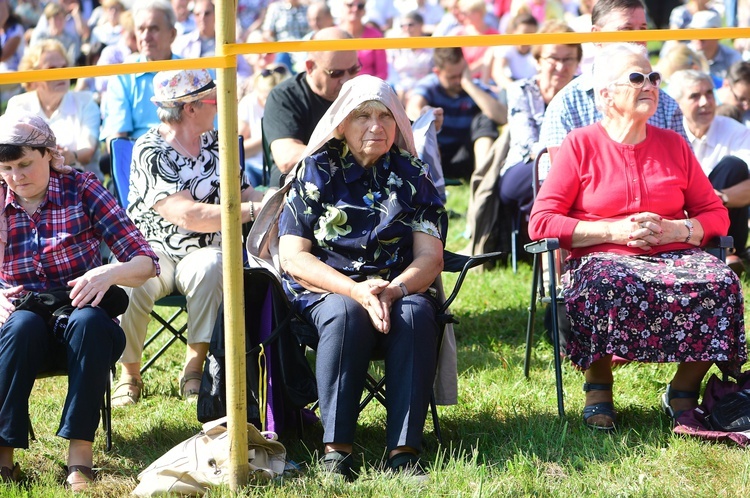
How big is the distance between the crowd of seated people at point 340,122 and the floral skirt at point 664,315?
2.1 inches

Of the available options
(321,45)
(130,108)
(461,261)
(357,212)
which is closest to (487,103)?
(130,108)

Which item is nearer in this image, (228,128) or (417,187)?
(228,128)

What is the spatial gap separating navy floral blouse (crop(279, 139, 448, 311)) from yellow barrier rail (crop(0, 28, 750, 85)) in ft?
2.37

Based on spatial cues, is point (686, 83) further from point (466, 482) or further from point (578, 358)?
point (466, 482)

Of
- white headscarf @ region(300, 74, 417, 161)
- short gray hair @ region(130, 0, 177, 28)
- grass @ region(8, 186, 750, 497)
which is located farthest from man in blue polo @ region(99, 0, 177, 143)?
white headscarf @ region(300, 74, 417, 161)

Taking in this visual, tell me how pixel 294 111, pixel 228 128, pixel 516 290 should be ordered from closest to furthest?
pixel 228 128 → pixel 294 111 → pixel 516 290

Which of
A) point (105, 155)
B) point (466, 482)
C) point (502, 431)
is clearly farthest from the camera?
point (105, 155)

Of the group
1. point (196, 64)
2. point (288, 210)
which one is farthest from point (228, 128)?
point (288, 210)

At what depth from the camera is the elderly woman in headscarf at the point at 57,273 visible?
3.59 m

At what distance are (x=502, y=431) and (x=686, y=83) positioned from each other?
3303 mm

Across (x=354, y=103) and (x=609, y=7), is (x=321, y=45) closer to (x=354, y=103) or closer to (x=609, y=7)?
(x=354, y=103)

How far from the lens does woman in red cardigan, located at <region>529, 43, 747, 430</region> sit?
3922 millimetres

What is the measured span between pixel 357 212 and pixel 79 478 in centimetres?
151

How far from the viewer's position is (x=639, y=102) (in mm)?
4219
